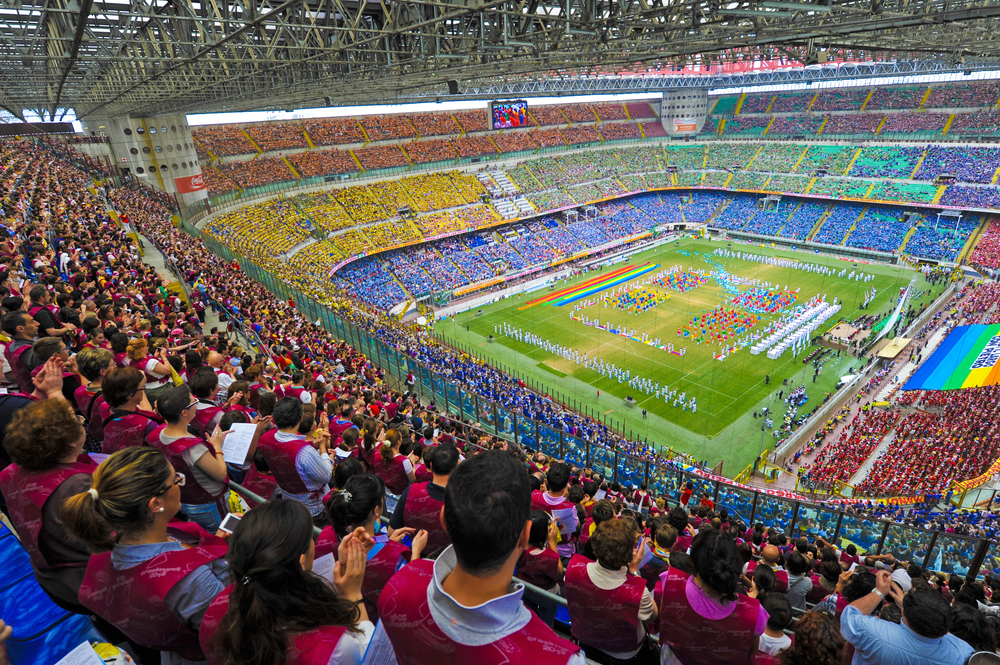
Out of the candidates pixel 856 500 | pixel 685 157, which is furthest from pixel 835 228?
pixel 856 500

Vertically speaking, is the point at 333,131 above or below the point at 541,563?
above

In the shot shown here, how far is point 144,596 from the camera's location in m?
2.52

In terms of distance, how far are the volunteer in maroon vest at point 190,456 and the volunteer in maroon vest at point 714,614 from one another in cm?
332

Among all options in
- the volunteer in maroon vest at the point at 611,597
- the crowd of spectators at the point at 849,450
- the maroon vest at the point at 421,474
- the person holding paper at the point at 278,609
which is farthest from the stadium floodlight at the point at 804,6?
the crowd of spectators at the point at 849,450

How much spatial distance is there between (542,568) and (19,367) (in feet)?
17.7

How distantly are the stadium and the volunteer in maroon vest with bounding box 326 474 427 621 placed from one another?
0.09 ft

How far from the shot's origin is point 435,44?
1723 cm

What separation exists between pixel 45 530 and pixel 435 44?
1749 centimetres

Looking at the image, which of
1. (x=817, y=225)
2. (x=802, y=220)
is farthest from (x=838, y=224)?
(x=802, y=220)

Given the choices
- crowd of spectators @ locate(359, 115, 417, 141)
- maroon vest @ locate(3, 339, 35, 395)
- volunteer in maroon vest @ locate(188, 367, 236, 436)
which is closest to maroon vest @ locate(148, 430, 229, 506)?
volunteer in maroon vest @ locate(188, 367, 236, 436)

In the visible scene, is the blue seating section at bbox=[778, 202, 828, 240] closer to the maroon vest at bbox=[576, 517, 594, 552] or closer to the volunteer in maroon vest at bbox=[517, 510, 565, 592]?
the maroon vest at bbox=[576, 517, 594, 552]

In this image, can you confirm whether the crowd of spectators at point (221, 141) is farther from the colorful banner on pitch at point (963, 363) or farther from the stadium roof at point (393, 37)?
the colorful banner on pitch at point (963, 363)

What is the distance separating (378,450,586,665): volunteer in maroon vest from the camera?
1933 millimetres

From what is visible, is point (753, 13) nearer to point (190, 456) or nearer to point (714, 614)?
point (714, 614)
